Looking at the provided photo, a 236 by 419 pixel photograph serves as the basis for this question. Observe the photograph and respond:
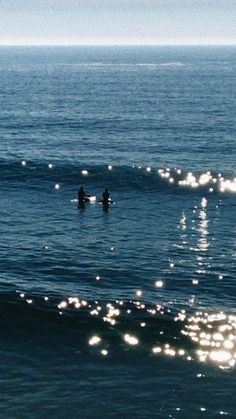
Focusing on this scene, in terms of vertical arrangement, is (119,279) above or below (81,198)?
below

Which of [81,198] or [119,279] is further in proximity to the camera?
[81,198]

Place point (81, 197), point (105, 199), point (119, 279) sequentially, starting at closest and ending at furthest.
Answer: point (119, 279) < point (105, 199) < point (81, 197)

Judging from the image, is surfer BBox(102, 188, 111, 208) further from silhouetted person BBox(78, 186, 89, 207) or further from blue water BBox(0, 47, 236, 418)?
silhouetted person BBox(78, 186, 89, 207)

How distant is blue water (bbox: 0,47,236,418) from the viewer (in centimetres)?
3084

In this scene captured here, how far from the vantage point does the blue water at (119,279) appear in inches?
1214

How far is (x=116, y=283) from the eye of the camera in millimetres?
43688

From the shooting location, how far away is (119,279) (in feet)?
146

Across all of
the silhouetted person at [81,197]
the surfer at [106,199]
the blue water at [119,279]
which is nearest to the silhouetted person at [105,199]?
the surfer at [106,199]

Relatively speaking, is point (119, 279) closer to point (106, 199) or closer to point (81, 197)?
point (106, 199)

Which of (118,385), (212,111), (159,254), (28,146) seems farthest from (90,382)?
(212,111)

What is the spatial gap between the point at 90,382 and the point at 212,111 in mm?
110829

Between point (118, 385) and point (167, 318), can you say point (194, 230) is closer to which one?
point (167, 318)

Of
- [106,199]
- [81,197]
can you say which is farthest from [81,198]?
[106,199]

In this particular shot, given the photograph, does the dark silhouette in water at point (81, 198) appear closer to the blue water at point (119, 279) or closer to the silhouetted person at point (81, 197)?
the silhouetted person at point (81, 197)
